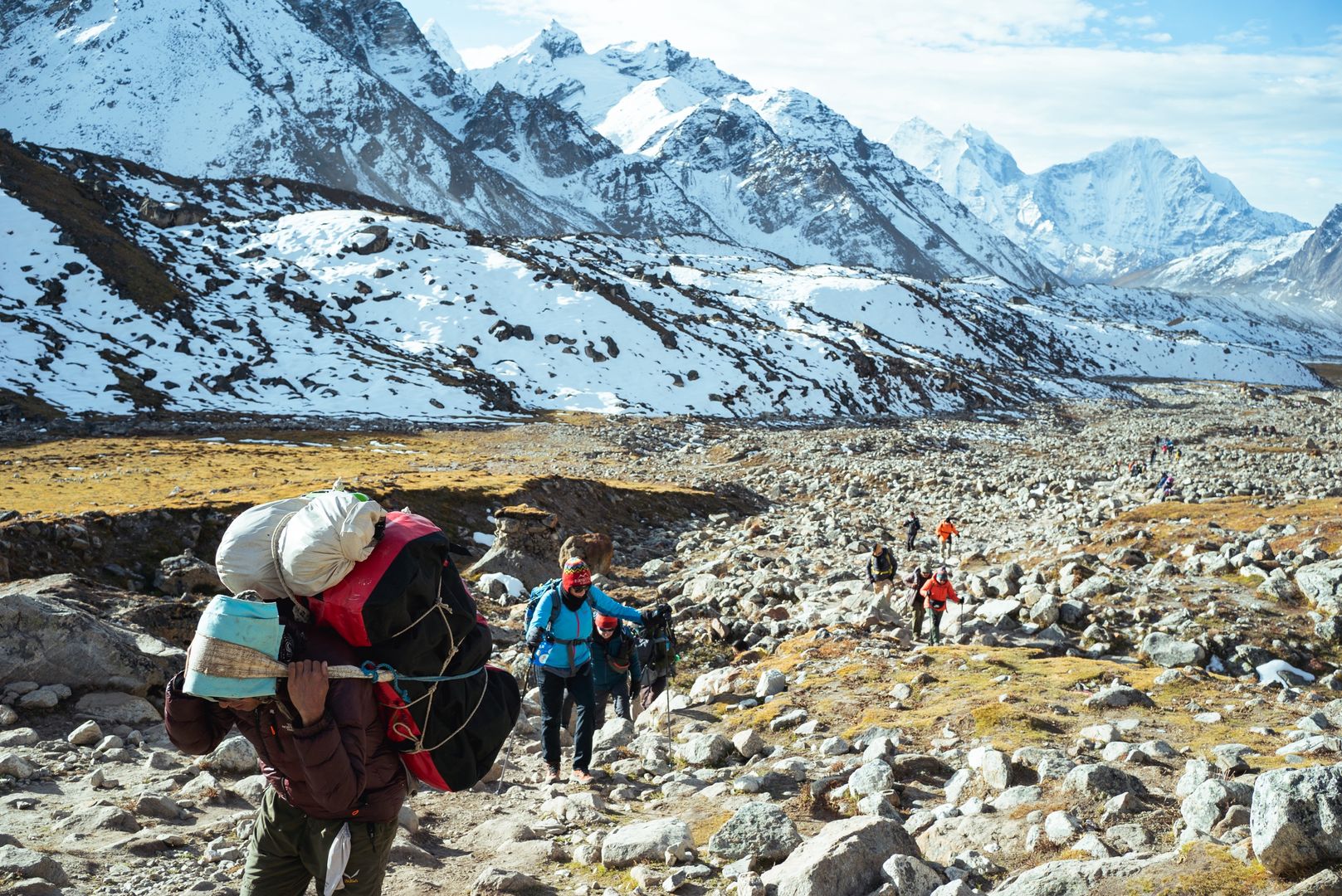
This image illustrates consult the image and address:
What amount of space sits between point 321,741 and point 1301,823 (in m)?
4.48

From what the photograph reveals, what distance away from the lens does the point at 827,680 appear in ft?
34.6

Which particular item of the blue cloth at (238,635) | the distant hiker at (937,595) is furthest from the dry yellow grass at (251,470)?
the blue cloth at (238,635)

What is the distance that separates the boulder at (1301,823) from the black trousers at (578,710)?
5.40 metres

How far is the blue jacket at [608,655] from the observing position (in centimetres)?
880

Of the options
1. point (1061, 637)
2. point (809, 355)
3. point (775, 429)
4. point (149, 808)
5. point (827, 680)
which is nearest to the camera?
point (149, 808)

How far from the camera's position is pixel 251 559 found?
3740mm

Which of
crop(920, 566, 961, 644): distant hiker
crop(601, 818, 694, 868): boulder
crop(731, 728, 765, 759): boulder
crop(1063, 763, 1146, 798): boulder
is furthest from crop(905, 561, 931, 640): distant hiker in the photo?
crop(601, 818, 694, 868): boulder

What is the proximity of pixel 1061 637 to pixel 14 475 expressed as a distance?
29371 mm

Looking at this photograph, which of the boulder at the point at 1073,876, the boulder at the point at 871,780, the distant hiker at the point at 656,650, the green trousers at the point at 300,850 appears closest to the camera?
the green trousers at the point at 300,850

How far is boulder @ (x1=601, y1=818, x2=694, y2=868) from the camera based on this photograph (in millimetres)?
5793

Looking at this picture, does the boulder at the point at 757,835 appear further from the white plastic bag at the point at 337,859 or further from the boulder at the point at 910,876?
the white plastic bag at the point at 337,859

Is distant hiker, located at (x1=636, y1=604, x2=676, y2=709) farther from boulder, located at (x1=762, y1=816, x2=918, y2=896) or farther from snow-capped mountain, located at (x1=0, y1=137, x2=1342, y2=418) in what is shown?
snow-capped mountain, located at (x1=0, y1=137, x2=1342, y2=418)

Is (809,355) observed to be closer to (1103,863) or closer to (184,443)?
(184,443)

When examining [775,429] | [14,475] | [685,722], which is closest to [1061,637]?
[685,722]
